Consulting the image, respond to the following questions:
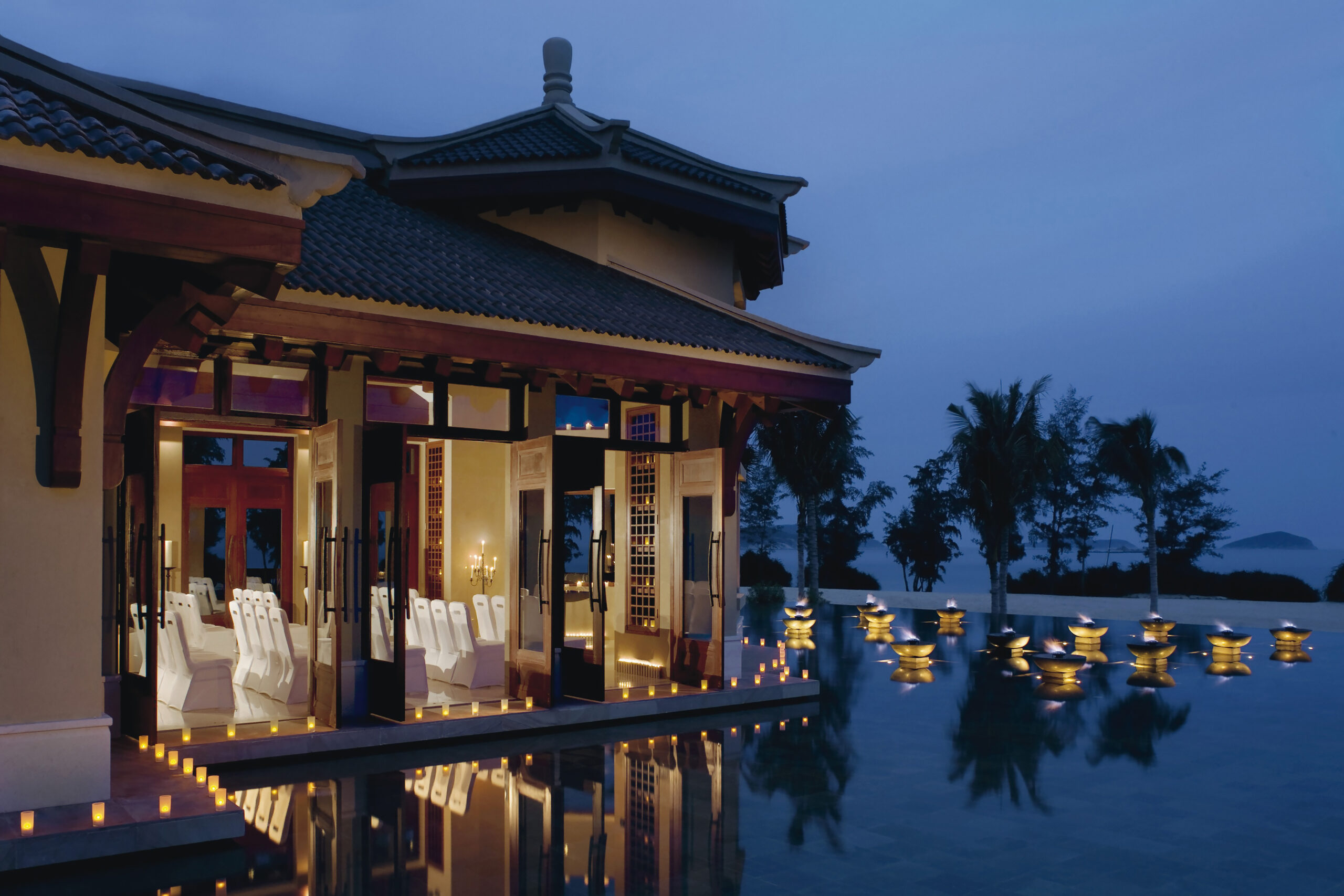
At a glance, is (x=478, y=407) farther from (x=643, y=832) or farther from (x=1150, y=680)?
(x=1150, y=680)

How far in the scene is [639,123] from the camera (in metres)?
140

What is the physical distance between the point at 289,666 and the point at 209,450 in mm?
8319

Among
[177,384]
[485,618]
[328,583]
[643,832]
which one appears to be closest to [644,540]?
[485,618]

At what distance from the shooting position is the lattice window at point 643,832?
16.0 feet

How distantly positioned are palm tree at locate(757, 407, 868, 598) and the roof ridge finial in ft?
33.0

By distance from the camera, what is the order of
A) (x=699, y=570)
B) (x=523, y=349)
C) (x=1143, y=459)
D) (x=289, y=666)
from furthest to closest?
1. (x=1143, y=459)
2. (x=699, y=570)
3. (x=289, y=666)
4. (x=523, y=349)

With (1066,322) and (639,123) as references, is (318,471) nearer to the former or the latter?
(1066,322)

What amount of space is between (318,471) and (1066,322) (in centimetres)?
10830

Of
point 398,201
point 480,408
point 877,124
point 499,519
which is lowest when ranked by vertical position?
point 499,519

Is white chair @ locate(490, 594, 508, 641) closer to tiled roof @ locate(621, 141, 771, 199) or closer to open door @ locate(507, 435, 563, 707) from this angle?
open door @ locate(507, 435, 563, 707)

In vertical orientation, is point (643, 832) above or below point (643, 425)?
below

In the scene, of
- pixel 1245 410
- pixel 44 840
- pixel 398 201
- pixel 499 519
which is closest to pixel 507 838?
pixel 44 840

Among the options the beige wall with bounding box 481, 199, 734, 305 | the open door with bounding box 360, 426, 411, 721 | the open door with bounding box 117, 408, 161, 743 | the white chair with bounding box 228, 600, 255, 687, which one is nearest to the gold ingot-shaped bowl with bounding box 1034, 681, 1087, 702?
the beige wall with bounding box 481, 199, 734, 305

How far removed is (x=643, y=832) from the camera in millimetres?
5711
